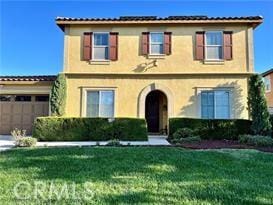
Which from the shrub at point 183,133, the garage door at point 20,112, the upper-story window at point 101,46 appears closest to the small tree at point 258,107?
the shrub at point 183,133

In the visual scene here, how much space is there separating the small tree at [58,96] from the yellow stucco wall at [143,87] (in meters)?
0.46

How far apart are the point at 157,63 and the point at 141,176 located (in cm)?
1166

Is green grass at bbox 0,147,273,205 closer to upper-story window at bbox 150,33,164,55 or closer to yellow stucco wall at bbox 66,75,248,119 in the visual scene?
yellow stucco wall at bbox 66,75,248,119

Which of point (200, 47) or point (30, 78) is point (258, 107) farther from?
point (30, 78)

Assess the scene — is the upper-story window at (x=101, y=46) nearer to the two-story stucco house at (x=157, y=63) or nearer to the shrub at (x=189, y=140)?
the two-story stucco house at (x=157, y=63)

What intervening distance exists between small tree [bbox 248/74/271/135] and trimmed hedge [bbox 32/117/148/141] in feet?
18.7

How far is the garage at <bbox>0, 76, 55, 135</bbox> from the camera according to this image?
59.8ft

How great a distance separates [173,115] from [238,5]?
696 centimetres

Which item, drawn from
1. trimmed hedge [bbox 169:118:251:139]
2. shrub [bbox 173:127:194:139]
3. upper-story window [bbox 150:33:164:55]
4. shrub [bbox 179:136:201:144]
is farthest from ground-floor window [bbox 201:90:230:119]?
shrub [bbox 179:136:201:144]

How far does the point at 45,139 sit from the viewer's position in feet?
49.2

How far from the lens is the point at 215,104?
685 inches

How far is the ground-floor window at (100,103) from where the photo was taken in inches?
695

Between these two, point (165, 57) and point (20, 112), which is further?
point (20, 112)

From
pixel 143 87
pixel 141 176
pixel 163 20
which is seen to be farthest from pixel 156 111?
pixel 141 176
